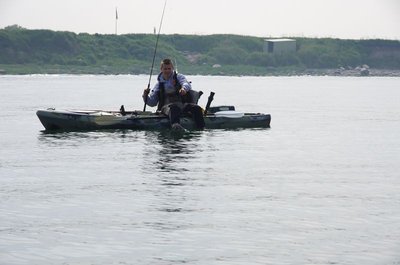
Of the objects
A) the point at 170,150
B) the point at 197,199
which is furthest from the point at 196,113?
the point at 197,199

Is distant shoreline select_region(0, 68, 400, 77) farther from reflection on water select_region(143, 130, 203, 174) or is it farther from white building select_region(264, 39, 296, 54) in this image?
reflection on water select_region(143, 130, 203, 174)

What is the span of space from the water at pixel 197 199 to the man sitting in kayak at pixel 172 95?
81 cm

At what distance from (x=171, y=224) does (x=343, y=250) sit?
9.27 ft

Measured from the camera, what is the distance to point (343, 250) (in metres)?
14.0

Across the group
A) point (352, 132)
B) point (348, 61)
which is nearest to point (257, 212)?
point (352, 132)

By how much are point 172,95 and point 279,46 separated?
534 ft

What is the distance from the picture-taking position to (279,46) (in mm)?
192625

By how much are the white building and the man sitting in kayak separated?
15929cm

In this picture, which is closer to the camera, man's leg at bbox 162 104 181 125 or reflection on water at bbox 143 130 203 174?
reflection on water at bbox 143 130 203 174

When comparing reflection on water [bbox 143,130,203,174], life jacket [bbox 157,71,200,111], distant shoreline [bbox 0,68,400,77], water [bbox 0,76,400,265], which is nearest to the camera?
water [bbox 0,76,400,265]

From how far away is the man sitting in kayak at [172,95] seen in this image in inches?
1211

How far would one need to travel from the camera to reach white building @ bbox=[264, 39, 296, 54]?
624 ft

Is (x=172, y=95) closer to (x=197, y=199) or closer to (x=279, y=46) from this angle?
(x=197, y=199)

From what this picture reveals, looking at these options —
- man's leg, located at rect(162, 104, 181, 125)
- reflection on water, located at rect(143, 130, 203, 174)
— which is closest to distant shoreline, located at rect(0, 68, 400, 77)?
man's leg, located at rect(162, 104, 181, 125)
